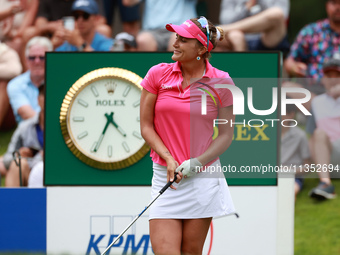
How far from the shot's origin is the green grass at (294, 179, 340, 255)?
6062mm

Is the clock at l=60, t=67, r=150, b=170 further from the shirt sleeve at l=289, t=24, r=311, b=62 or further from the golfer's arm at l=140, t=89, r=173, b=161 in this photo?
the shirt sleeve at l=289, t=24, r=311, b=62

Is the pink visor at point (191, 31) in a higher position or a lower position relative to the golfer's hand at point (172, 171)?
higher

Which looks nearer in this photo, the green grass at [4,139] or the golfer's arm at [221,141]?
the golfer's arm at [221,141]

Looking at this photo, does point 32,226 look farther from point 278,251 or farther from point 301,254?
point 301,254

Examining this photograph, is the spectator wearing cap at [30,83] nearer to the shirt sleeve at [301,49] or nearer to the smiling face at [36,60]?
the smiling face at [36,60]

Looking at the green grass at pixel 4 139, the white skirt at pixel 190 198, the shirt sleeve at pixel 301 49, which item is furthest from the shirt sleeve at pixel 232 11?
the white skirt at pixel 190 198

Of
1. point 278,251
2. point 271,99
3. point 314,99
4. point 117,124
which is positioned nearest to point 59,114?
point 117,124

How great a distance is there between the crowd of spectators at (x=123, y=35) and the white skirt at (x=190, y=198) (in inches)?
119

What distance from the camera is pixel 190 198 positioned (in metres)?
3.82

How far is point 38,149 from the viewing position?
654 centimetres

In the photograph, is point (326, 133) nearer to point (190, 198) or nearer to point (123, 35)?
point (123, 35)

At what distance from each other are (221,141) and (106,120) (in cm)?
141

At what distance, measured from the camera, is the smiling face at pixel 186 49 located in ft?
12.5

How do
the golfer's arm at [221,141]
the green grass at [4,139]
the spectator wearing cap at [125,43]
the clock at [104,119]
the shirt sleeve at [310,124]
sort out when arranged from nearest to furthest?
the golfer's arm at [221,141] → the clock at [104,119] → the shirt sleeve at [310,124] → the spectator wearing cap at [125,43] → the green grass at [4,139]
